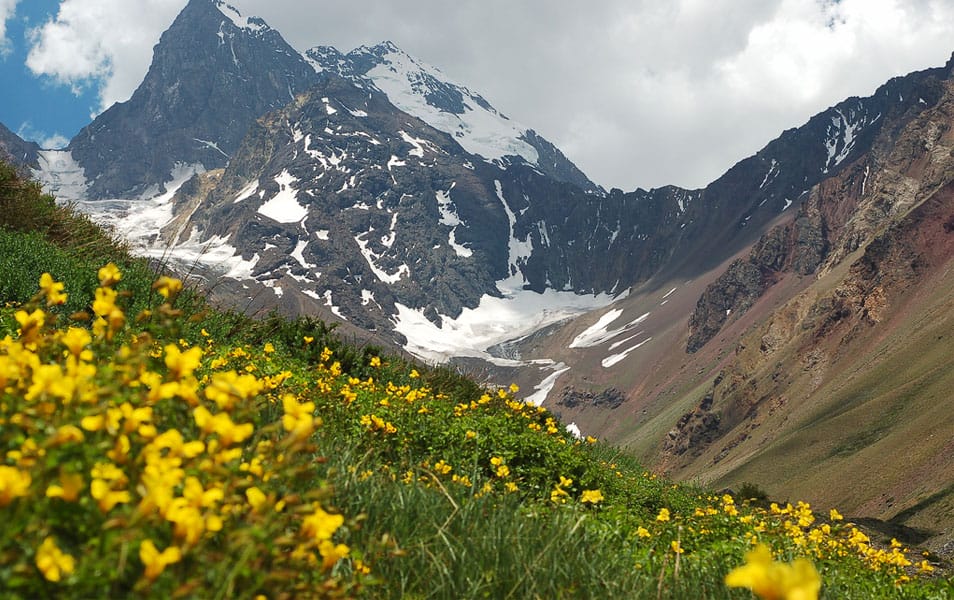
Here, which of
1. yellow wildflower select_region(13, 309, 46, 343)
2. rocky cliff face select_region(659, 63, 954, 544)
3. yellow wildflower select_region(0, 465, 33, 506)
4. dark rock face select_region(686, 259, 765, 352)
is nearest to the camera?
yellow wildflower select_region(0, 465, 33, 506)

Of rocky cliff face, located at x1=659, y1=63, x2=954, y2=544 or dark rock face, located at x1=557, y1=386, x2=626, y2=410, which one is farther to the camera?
dark rock face, located at x1=557, y1=386, x2=626, y2=410

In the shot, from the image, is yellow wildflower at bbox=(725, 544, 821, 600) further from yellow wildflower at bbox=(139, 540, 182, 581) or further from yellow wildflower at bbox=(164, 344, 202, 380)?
yellow wildflower at bbox=(164, 344, 202, 380)

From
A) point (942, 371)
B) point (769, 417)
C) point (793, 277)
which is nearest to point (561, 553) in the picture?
point (942, 371)

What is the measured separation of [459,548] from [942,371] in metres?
55.6

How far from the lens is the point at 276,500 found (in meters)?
2.59

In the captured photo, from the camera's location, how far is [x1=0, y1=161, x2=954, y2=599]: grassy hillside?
6.56ft

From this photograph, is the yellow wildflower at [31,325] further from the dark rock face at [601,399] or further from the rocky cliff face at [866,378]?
the dark rock face at [601,399]

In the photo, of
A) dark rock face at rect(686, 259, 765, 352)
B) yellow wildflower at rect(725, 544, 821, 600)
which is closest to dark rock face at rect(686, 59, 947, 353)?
dark rock face at rect(686, 259, 765, 352)

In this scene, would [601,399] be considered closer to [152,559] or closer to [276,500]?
[276,500]

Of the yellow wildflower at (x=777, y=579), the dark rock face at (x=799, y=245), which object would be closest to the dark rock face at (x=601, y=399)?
the dark rock face at (x=799, y=245)

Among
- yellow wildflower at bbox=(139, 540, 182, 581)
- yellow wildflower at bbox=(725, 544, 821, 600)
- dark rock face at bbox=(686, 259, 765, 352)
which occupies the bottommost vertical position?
dark rock face at bbox=(686, 259, 765, 352)

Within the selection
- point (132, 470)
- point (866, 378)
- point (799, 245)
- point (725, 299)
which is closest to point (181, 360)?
point (132, 470)

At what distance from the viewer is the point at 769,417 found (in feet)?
268

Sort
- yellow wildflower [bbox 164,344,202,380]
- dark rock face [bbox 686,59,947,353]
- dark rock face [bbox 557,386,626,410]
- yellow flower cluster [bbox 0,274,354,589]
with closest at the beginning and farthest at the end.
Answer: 1. yellow flower cluster [bbox 0,274,354,589]
2. yellow wildflower [bbox 164,344,202,380]
3. dark rock face [bbox 686,59,947,353]
4. dark rock face [bbox 557,386,626,410]
